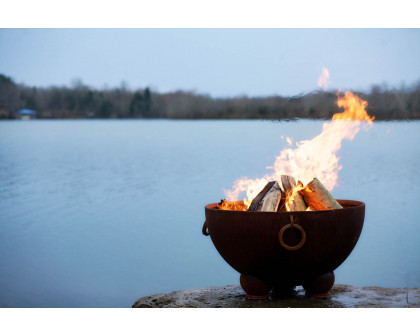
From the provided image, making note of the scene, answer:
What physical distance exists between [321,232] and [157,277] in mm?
3729

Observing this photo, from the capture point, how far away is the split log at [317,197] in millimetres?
3260

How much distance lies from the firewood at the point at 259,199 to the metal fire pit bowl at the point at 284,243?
194 mm

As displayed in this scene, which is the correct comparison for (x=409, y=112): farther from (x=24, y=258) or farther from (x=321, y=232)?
(x=24, y=258)

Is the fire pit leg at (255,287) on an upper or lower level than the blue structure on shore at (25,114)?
lower

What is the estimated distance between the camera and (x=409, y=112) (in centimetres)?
451

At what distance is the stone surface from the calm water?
0.74 m

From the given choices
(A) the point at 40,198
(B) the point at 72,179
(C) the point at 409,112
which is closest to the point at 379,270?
(C) the point at 409,112

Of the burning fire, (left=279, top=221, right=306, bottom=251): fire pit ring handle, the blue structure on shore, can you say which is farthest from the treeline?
(left=279, top=221, right=306, bottom=251): fire pit ring handle

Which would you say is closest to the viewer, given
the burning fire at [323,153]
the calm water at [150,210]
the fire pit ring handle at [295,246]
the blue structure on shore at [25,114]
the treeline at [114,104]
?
the fire pit ring handle at [295,246]

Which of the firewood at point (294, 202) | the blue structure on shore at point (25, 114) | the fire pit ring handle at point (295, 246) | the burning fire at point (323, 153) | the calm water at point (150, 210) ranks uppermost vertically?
the blue structure on shore at point (25, 114)

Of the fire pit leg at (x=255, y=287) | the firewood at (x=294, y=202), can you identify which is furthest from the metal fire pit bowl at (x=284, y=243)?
the firewood at (x=294, y=202)

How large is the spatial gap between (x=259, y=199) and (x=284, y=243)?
1.18 ft

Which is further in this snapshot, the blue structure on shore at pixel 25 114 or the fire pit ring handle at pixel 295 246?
the blue structure on shore at pixel 25 114

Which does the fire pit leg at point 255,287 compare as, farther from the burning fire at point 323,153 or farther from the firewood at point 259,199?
the burning fire at point 323,153
